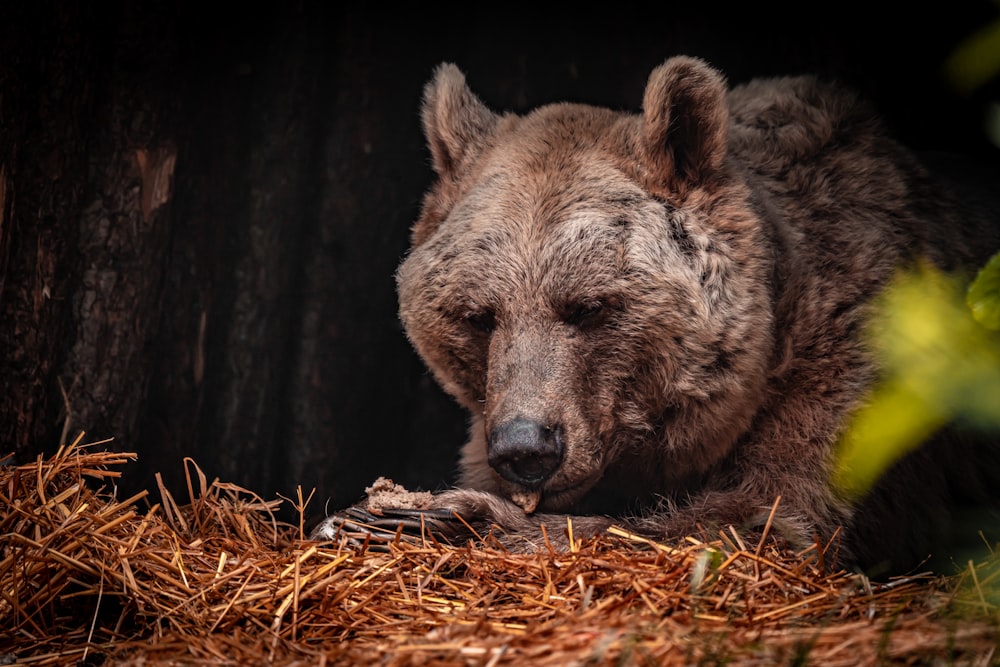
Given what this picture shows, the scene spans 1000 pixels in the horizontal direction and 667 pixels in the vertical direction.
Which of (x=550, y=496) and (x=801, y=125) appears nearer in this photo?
(x=550, y=496)

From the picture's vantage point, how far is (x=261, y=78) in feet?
14.2

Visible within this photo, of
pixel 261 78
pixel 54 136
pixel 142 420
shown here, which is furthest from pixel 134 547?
pixel 261 78

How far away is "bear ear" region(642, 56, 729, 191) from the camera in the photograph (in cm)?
311

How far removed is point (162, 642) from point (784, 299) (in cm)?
225

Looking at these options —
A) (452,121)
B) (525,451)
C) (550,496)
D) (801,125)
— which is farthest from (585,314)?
(801,125)

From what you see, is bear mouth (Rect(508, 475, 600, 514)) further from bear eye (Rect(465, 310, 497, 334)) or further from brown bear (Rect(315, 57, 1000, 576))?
bear eye (Rect(465, 310, 497, 334))

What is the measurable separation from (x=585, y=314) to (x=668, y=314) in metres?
0.27

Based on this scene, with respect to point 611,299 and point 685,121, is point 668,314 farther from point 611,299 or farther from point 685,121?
point 685,121

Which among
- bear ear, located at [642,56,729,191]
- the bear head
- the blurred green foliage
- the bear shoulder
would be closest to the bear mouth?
the bear head

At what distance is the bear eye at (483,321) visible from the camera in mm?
3178

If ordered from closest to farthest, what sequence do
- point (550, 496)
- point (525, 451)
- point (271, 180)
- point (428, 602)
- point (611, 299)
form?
point (428, 602), point (525, 451), point (611, 299), point (550, 496), point (271, 180)

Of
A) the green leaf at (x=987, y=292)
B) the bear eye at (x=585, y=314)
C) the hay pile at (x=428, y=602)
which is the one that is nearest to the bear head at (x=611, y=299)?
the bear eye at (x=585, y=314)

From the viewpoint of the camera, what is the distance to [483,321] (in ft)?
10.6

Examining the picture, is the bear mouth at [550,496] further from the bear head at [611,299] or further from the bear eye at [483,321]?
the bear eye at [483,321]
